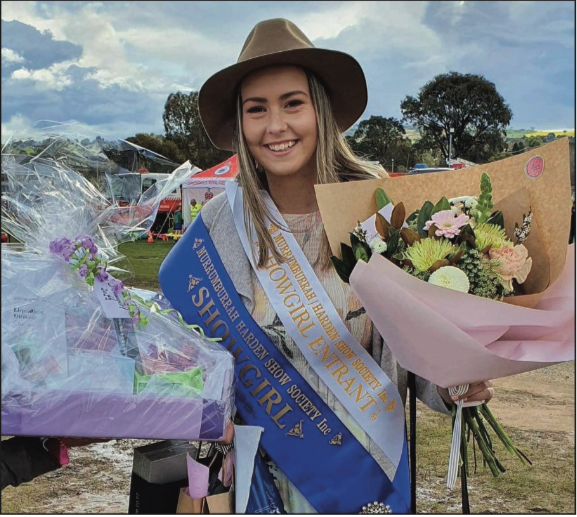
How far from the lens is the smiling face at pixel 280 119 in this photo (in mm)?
2205

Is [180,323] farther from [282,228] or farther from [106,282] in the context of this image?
[282,228]

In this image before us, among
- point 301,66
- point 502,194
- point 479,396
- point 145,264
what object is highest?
point 301,66

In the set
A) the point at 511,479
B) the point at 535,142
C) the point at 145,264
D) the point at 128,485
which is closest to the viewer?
the point at 535,142

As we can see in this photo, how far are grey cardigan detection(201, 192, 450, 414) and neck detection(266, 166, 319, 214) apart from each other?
168 mm

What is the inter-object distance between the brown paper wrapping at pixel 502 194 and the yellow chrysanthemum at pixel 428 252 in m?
0.19

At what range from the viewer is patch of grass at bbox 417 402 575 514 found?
4.15m

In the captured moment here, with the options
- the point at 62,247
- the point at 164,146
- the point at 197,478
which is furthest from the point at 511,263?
the point at 164,146

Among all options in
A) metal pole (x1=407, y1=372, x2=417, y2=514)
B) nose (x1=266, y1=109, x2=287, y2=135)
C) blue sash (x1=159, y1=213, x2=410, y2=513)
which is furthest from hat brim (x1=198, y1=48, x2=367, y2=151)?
metal pole (x1=407, y1=372, x2=417, y2=514)

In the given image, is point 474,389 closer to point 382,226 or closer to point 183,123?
point 382,226

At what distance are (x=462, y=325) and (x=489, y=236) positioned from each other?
0.24 meters

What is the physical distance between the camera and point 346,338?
2238mm

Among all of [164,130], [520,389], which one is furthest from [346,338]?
[164,130]

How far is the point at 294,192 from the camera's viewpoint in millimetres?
2357

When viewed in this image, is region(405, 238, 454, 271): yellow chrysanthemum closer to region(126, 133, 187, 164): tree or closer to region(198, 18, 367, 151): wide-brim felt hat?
region(198, 18, 367, 151): wide-brim felt hat
